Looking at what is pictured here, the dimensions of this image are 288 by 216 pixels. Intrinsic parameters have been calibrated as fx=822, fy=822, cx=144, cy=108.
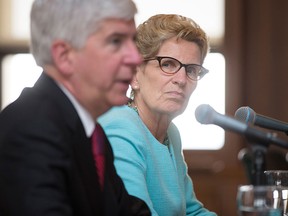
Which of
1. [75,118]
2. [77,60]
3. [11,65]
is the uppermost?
[11,65]

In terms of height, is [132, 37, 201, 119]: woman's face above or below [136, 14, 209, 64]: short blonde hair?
below

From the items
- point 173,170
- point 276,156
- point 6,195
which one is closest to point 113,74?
point 6,195

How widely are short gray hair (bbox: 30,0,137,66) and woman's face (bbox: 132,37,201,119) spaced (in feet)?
3.62

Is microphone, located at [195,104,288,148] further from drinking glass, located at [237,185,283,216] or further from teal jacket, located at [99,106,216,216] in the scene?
teal jacket, located at [99,106,216,216]

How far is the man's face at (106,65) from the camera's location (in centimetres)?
178

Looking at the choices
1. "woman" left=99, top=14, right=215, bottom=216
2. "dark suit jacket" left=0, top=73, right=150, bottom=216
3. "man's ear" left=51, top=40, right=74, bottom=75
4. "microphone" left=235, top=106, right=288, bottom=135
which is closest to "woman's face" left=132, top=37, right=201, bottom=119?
"woman" left=99, top=14, right=215, bottom=216

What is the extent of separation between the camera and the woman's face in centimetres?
289

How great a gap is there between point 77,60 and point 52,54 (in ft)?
0.19

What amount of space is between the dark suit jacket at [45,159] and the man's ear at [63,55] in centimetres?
6

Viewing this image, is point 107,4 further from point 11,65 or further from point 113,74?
point 11,65

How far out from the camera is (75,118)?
1834mm

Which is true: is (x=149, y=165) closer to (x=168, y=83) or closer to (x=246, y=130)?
(x=168, y=83)

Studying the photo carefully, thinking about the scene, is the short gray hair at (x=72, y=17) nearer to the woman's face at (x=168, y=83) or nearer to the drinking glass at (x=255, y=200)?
the drinking glass at (x=255, y=200)

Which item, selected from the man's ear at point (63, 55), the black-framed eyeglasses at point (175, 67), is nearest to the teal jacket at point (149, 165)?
the black-framed eyeglasses at point (175, 67)
